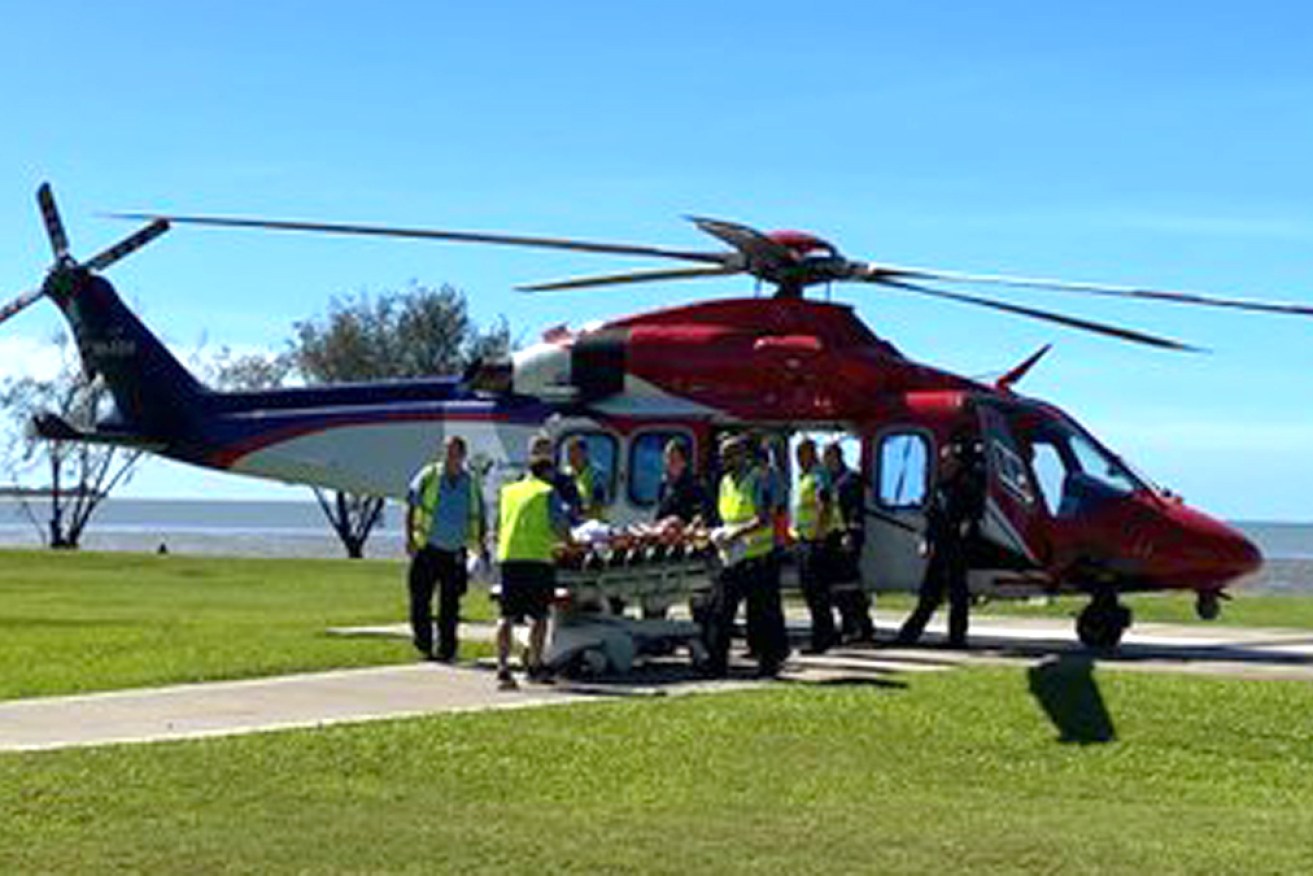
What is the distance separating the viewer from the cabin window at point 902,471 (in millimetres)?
18984

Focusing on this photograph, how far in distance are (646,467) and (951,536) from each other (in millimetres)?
3297

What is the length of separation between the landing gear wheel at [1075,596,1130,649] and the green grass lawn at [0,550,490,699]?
658cm

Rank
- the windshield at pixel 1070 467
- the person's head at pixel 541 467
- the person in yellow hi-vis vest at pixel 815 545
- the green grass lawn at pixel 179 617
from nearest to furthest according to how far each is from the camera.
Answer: the person's head at pixel 541 467 → the green grass lawn at pixel 179 617 → the person in yellow hi-vis vest at pixel 815 545 → the windshield at pixel 1070 467

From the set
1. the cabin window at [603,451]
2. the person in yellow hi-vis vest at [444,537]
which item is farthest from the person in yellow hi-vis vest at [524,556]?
the cabin window at [603,451]

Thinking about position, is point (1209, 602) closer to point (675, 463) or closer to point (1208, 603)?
point (1208, 603)

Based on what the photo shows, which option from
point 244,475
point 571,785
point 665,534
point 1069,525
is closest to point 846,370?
point 1069,525

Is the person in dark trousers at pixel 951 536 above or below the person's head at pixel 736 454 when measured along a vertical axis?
below

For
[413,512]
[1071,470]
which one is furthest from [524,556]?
[1071,470]

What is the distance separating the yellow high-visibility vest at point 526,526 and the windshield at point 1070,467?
19.8ft

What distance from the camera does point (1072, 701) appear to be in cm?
1320

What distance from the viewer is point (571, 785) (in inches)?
399

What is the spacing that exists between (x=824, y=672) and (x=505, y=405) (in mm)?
6138

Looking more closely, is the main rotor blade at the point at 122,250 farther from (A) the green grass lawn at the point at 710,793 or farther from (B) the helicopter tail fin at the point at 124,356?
(A) the green grass lawn at the point at 710,793

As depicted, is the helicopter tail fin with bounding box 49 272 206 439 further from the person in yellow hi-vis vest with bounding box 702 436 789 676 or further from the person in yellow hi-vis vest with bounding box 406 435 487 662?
the person in yellow hi-vis vest with bounding box 702 436 789 676
